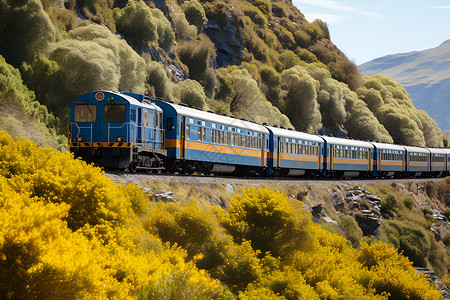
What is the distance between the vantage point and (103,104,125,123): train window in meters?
22.1

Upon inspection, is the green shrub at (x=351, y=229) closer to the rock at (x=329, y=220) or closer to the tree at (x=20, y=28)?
the rock at (x=329, y=220)

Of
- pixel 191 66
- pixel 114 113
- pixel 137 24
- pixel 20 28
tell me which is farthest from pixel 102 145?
pixel 191 66

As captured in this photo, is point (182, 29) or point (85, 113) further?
point (182, 29)

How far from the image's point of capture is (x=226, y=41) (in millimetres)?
93438

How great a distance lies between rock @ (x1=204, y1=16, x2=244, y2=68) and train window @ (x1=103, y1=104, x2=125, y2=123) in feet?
220

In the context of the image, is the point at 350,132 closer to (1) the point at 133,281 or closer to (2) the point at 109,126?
(2) the point at 109,126

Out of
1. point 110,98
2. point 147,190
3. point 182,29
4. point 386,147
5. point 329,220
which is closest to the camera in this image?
point 147,190

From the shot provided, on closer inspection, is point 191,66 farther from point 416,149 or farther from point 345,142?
point 345,142

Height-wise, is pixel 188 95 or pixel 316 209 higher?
pixel 188 95

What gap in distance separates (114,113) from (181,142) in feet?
13.3

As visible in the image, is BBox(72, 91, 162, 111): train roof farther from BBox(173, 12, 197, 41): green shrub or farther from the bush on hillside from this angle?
BBox(173, 12, 197, 41): green shrub

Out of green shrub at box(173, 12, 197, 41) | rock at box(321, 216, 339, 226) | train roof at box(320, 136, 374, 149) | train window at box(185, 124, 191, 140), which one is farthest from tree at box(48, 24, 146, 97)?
green shrub at box(173, 12, 197, 41)

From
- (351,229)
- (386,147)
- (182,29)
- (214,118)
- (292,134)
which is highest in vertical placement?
(182,29)

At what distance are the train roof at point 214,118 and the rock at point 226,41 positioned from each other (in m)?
55.6
